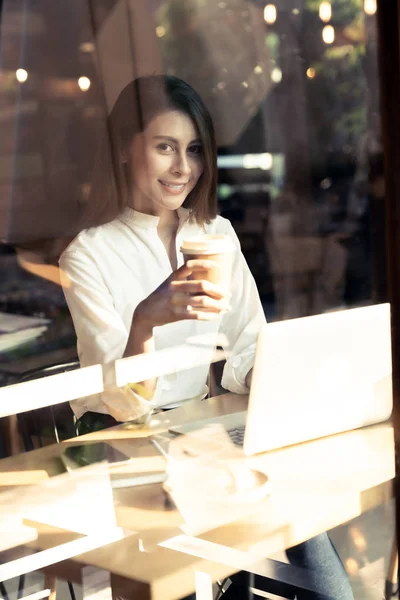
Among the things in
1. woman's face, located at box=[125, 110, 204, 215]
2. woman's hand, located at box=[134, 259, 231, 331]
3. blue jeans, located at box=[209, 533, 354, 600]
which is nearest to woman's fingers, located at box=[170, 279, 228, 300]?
woman's hand, located at box=[134, 259, 231, 331]

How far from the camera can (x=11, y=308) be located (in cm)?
91

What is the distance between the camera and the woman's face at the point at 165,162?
0.97m

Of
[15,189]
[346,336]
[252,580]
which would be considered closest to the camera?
[15,189]

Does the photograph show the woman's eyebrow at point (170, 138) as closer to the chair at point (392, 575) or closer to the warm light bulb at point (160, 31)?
the warm light bulb at point (160, 31)

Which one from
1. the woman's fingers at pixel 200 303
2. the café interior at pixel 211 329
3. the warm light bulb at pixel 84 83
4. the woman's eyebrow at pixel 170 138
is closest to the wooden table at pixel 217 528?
the café interior at pixel 211 329

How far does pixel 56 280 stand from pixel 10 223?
0.34ft

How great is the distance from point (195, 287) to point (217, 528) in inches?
13.6

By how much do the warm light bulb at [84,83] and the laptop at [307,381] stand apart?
1.42 ft

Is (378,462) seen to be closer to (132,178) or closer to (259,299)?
(259,299)

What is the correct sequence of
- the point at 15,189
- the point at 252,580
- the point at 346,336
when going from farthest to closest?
the point at 346,336
the point at 252,580
the point at 15,189

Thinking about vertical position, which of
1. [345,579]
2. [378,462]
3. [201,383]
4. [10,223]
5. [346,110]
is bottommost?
[345,579]

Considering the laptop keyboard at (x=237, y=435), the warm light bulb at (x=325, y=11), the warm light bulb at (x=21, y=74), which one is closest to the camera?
the warm light bulb at (x=21, y=74)

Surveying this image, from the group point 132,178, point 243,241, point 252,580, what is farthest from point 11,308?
point 252,580

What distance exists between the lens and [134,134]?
0.96 m
